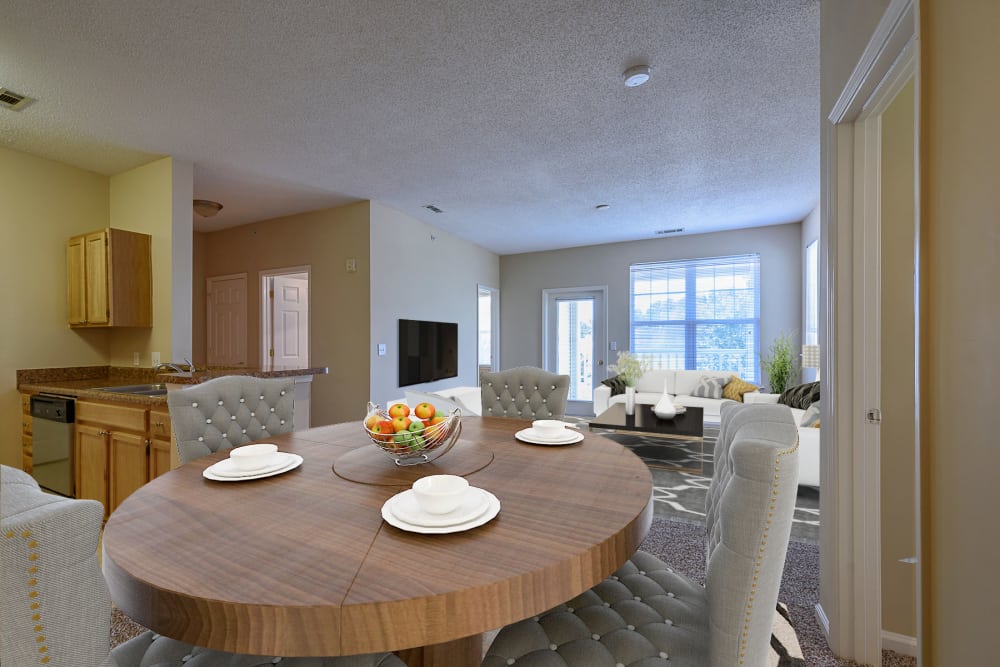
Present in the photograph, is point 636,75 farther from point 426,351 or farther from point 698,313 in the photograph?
point 698,313

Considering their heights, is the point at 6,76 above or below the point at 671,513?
above

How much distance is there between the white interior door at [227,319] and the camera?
5227mm

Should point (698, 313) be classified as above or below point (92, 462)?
above

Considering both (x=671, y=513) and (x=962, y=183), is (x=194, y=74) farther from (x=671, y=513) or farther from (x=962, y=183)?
(x=671, y=513)

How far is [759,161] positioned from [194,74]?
3.90m

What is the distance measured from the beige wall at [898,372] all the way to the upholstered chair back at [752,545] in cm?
107

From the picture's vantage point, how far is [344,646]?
2.17 ft

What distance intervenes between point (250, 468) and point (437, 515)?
2.20 ft

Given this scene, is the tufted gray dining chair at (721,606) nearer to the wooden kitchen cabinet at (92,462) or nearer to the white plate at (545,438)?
the white plate at (545,438)

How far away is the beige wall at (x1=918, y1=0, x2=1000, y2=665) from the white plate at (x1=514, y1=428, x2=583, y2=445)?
37.7 inches

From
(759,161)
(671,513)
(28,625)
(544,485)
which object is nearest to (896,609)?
(671,513)

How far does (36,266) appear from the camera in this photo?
3350 millimetres

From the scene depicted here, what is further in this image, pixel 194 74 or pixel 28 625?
pixel 194 74

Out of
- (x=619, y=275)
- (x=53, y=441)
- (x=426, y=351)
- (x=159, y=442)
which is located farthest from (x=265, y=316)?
(x=619, y=275)
